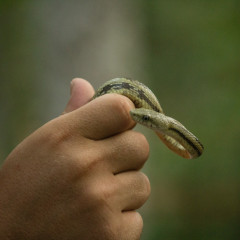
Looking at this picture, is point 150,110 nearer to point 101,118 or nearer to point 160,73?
point 101,118

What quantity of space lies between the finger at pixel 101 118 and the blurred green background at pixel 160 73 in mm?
2278

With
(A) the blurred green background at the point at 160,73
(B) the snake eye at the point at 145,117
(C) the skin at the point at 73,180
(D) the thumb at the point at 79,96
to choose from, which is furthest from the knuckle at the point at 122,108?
(A) the blurred green background at the point at 160,73

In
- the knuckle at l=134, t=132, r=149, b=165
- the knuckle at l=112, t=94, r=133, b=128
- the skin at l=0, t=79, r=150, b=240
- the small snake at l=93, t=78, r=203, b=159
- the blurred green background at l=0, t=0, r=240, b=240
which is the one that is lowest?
the skin at l=0, t=79, r=150, b=240

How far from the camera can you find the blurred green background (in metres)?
3.82

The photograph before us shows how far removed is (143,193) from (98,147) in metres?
0.24

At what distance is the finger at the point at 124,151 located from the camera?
1.37m

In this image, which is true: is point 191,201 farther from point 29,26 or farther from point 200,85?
point 29,26

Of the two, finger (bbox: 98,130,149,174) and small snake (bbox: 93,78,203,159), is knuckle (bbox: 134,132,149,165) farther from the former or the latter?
small snake (bbox: 93,78,203,159)

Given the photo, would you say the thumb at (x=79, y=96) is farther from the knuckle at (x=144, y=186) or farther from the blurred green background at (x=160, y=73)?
the blurred green background at (x=160, y=73)

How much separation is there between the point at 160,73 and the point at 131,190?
5.91 metres

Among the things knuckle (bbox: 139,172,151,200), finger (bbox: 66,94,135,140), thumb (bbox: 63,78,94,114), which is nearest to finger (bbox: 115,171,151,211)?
knuckle (bbox: 139,172,151,200)

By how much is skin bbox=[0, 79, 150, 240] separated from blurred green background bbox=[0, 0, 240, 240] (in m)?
2.29

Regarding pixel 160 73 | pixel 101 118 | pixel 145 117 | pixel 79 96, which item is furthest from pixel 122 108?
pixel 160 73

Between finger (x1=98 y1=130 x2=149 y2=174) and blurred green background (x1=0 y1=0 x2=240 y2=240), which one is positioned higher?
blurred green background (x1=0 y1=0 x2=240 y2=240)
